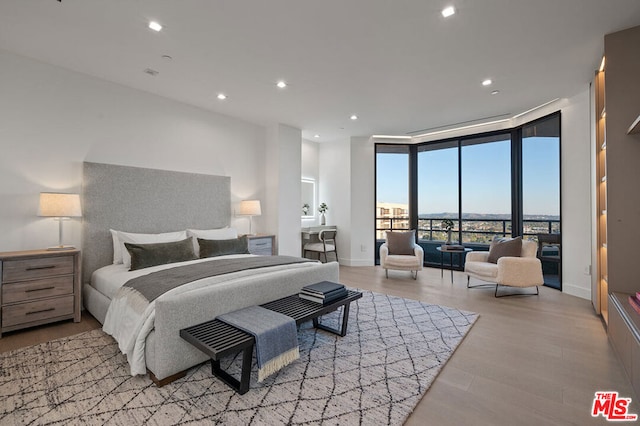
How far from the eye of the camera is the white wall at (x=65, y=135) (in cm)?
317

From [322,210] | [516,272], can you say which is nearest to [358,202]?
[322,210]

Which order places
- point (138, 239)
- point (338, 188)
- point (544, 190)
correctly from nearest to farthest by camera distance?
1. point (138, 239)
2. point (544, 190)
3. point (338, 188)

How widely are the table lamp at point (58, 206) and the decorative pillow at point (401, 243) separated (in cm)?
456

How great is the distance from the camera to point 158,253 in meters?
3.47

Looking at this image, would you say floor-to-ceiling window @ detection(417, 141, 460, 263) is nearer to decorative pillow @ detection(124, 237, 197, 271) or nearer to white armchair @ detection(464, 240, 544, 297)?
white armchair @ detection(464, 240, 544, 297)

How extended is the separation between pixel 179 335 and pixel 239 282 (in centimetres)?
60

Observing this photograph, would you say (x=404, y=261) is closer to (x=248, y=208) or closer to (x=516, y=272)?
(x=516, y=272)

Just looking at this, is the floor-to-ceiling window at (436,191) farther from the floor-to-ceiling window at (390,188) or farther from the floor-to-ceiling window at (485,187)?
the floor-to-ceiling window at (390,188)

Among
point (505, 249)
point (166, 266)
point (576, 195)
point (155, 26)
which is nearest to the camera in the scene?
point (155, 26)

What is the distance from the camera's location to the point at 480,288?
469 centimetres

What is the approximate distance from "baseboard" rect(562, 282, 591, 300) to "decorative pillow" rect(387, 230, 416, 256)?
7.23 feet

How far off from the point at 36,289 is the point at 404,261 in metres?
4.76

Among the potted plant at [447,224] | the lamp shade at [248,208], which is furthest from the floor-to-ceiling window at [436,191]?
the lamp shade at [248,208]

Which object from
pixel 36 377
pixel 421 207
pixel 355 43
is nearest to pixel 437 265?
pixel 421 207
